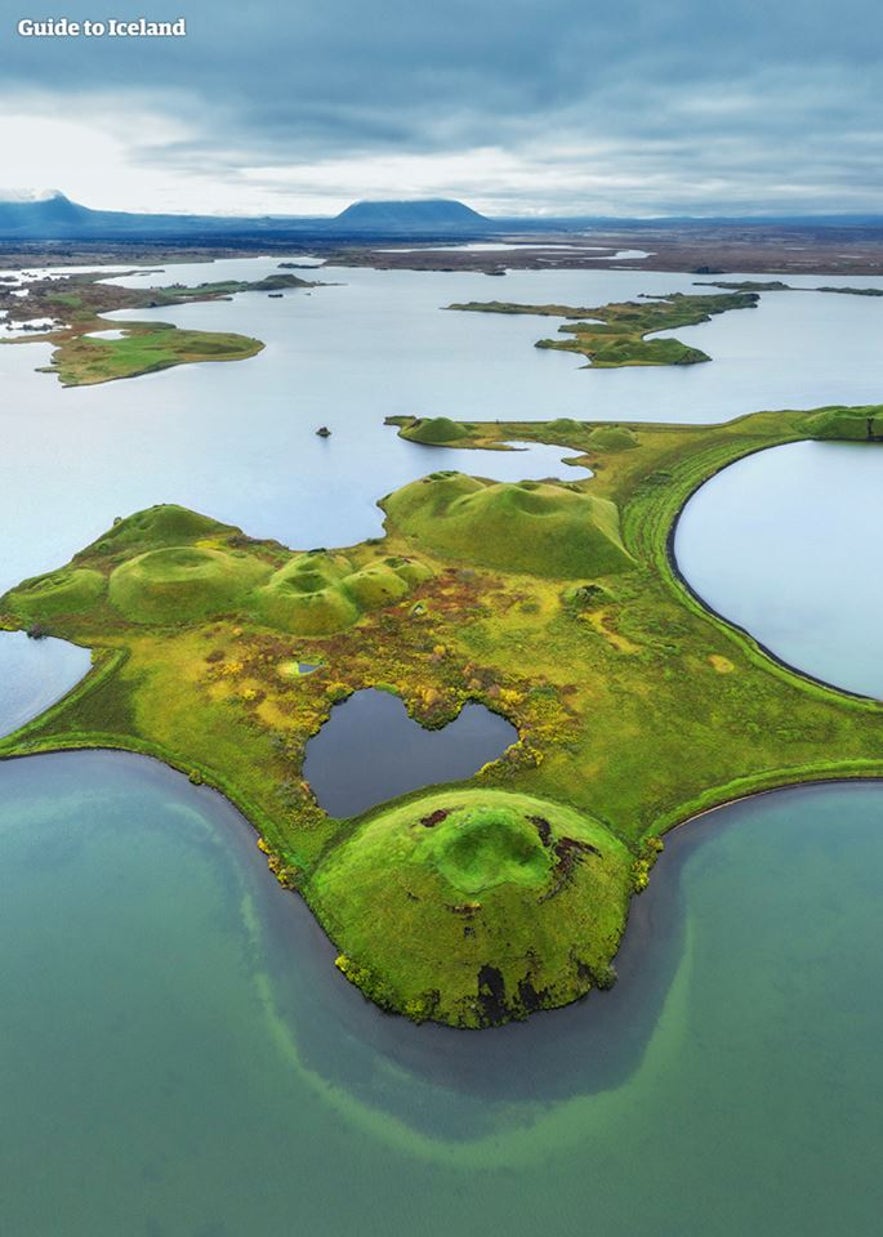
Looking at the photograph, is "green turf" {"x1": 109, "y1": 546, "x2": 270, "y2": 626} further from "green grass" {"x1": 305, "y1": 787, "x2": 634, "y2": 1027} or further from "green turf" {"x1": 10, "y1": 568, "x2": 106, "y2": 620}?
"green grass" {"x1": 305, "y1": 787, "x2": 634, "y2": 1027}

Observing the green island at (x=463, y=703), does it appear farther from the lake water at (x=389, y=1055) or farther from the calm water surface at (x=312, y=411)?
the calm water surface at (x=312, y=411)

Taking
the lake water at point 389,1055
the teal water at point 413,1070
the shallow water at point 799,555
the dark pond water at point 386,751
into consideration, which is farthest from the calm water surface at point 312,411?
the teal water at point 413,1070

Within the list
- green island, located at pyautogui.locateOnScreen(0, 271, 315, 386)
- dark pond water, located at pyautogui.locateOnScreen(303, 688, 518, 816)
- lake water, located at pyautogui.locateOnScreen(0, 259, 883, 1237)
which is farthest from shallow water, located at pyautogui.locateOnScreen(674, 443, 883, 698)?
green island, located at pyautogui.locateOnScreen(0, 271, 315, 386)

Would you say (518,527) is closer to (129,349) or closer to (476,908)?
(476,908)

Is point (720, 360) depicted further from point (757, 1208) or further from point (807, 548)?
point (757, 1208)

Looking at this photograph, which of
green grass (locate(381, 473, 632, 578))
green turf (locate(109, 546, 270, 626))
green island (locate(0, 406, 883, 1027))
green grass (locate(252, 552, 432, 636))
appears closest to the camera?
green island (locate(0, 406, 883, 1027))
